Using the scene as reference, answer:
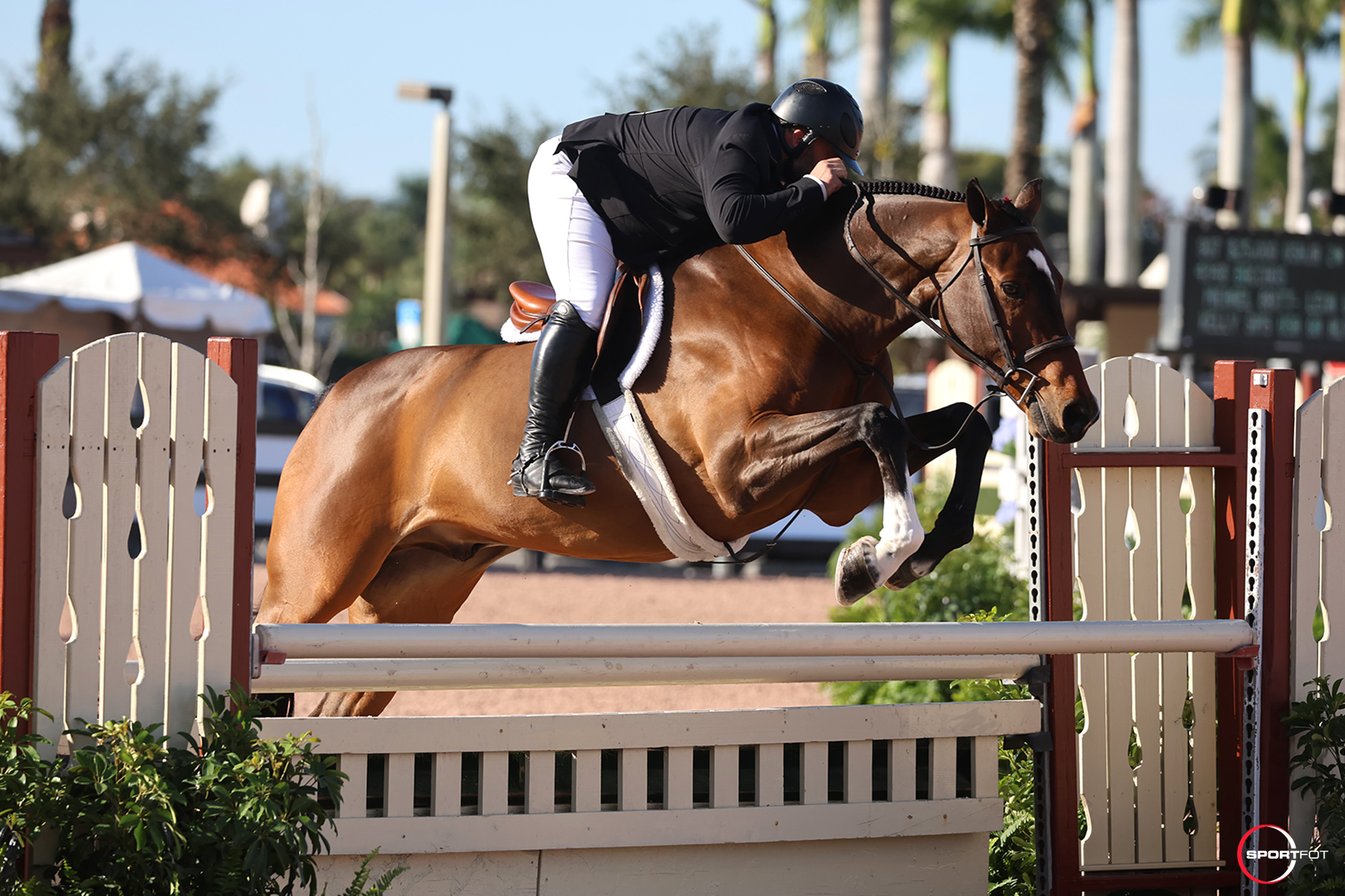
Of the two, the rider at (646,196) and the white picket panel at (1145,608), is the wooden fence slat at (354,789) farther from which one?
the white picket panel at (1145,608)

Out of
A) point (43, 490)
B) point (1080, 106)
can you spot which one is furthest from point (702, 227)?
point (1080, 106)

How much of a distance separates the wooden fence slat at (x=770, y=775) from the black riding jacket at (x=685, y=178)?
Answer: 1218mm

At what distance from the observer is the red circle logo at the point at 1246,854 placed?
3.21 meters

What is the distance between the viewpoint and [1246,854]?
3291 mm

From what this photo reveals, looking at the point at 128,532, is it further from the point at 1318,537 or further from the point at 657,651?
the point at 1318,537

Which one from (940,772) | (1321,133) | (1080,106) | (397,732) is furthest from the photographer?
(1321,133)

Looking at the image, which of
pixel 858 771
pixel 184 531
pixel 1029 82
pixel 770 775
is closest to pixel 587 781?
pixel 770 775

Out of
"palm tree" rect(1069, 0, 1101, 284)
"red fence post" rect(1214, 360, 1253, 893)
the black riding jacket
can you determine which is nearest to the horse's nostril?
"red fence post" rect(1214, 360, 1253, 893)

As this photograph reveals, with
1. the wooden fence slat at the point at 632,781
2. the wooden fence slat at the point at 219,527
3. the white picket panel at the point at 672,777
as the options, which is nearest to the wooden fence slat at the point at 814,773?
the white picket panel at the point at 672,777

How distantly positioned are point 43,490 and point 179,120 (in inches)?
879

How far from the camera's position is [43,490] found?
7.95 ft

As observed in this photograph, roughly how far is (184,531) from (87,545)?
171 millimetres

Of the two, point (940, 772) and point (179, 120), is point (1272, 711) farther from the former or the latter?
point (179, 120)

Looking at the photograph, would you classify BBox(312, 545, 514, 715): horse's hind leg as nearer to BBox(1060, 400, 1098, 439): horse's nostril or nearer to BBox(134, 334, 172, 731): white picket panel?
BBox(134, 334, 172, 731): white picket panel
